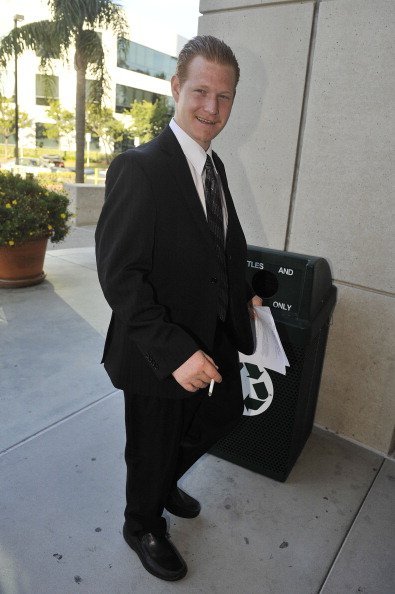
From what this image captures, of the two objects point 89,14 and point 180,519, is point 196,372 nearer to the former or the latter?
point 180,519

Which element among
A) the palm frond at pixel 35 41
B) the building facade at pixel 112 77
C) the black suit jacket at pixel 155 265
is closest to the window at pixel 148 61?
the building facade at pixel 112 77

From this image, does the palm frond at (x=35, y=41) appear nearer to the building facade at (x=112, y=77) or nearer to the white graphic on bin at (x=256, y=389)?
the white graphic on bin at (x=256, y=389)

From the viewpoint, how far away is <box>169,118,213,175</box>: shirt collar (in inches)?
62.2

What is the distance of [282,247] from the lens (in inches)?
116

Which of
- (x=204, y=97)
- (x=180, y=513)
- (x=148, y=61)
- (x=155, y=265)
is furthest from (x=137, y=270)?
(x=148, y=61)

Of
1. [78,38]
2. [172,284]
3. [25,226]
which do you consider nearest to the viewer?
[172,284]

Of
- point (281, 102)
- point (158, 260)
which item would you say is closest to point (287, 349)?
point (158, 260)

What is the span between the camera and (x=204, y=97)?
1524mm

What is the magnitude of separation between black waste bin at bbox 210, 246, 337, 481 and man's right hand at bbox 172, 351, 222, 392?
2.96ft

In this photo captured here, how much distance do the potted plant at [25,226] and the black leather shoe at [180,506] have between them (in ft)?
12.4

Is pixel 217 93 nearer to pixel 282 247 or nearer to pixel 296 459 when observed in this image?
pixel 282 247

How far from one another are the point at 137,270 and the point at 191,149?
19.4 inches

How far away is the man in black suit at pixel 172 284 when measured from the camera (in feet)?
4.58

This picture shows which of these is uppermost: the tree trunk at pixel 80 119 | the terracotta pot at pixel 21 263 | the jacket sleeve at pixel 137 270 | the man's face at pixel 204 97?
the tree trunk at pixel 80 119
